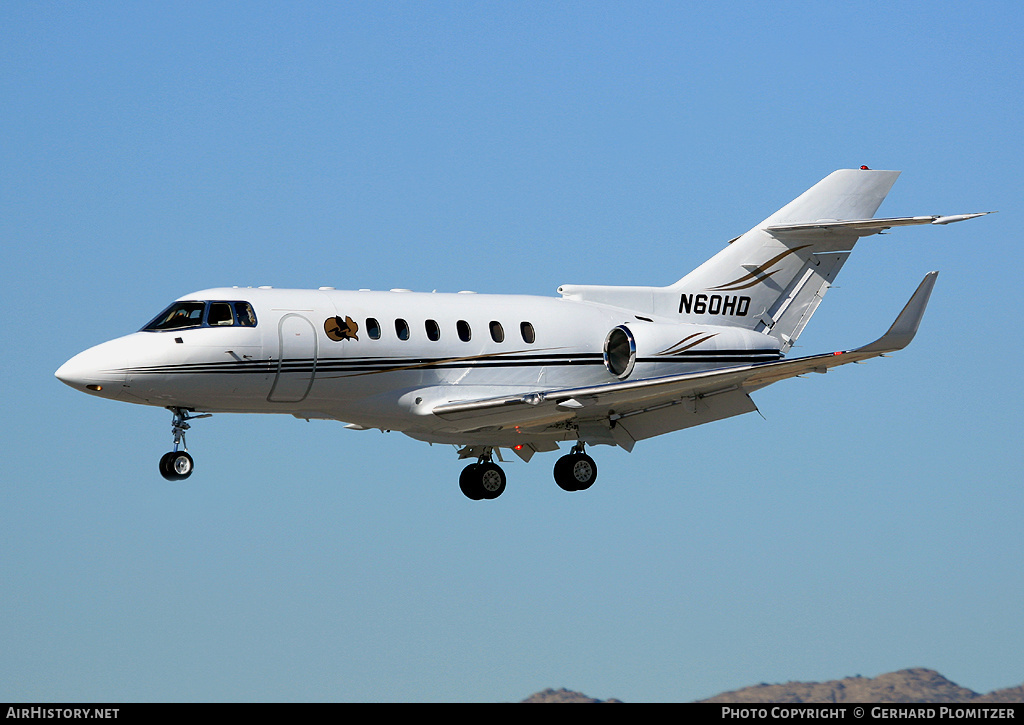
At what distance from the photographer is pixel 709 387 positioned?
A: 30922 mm

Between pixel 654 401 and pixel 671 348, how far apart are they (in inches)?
66.9

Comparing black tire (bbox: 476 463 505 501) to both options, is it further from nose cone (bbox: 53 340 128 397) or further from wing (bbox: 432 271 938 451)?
nose cone (bbox: 53 340 128 397)

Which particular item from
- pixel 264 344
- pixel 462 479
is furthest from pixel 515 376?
pixel 264 344

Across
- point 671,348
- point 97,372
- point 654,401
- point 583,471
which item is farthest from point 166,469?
point 671,348

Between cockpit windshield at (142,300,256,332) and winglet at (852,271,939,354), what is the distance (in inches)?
445

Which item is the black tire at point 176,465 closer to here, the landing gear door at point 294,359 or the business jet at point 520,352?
the business jet at point 520,352

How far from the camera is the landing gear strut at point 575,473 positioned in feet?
107

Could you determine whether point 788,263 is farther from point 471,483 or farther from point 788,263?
point 471,483

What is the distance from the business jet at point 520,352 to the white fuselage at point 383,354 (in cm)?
3

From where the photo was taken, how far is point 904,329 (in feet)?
91.0

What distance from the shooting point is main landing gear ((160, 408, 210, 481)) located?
2756 cm
